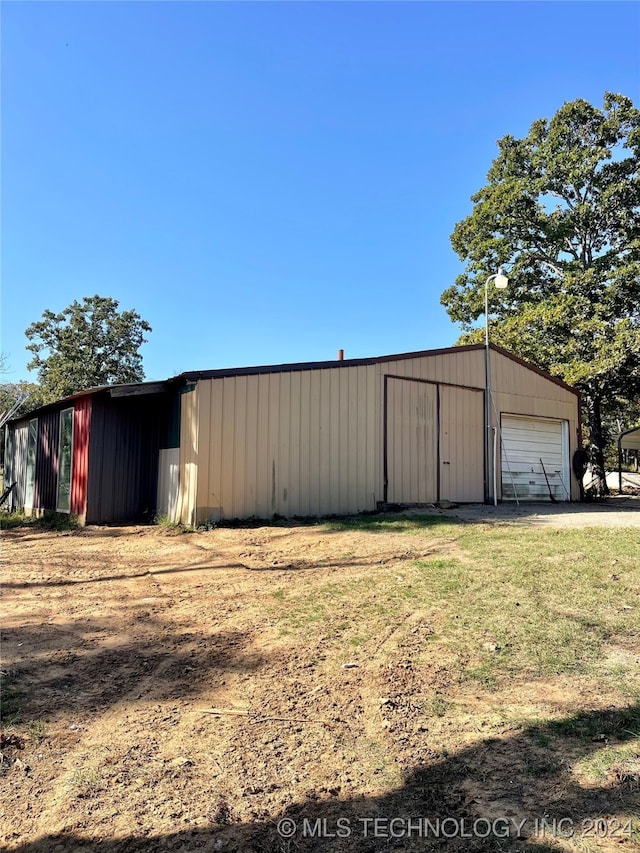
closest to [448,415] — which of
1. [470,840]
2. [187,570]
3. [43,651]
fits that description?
[187,570]

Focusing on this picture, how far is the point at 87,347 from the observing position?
33562 millimetres

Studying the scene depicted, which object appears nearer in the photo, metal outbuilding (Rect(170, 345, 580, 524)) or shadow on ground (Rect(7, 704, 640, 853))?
shadow on ground (Rect(7, 704, 640, 853))

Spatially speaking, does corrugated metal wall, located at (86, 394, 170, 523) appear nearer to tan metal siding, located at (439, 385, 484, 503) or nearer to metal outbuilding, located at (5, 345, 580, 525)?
metal outbuilding, located at (5, 345, 580, 525)

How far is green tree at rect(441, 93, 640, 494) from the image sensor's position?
18172 millimetres

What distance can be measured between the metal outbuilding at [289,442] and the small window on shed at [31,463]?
0.05 m

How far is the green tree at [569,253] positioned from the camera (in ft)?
59.6

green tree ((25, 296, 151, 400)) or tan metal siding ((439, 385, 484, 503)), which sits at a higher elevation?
green tree ((25, 296, 151, 400))

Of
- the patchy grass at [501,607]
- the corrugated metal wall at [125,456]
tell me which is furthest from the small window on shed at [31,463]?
the patchy grass at [501,607]

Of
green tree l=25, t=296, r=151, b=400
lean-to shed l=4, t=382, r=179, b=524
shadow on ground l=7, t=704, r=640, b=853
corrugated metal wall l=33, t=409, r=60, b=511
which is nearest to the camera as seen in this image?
shadow on ground l=7, t=704, r=640, b=853

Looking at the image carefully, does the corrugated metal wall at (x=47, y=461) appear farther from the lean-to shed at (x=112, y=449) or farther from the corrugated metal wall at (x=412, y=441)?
the corrugated metal wall at (x=412, y=441)

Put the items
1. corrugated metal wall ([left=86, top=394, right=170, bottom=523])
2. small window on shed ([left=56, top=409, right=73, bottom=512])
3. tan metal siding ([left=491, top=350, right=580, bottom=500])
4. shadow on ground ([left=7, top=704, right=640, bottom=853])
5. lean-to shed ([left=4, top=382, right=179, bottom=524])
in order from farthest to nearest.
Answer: tan metal siding ([left=491, top=350, right=580, bottom=500]) → small window on shed ([left=56, top=409, right=73, bottom=512]) → corrugated metal wall ([left=86, top=394, right=170, bottom=523]) → lean-to shed ([left=4, top=382, right=179, bottom=524]) → shadow on ground ([left=7, top=704, right=640, bottom=853])

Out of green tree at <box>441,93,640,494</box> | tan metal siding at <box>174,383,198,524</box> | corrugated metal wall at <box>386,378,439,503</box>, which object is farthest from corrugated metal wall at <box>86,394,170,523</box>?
green tree at <box>441,93,640,494</box>

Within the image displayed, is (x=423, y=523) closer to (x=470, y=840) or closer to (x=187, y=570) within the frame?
(x=187, y=570)

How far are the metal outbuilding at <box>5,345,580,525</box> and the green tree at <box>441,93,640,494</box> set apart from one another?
5340 mm
